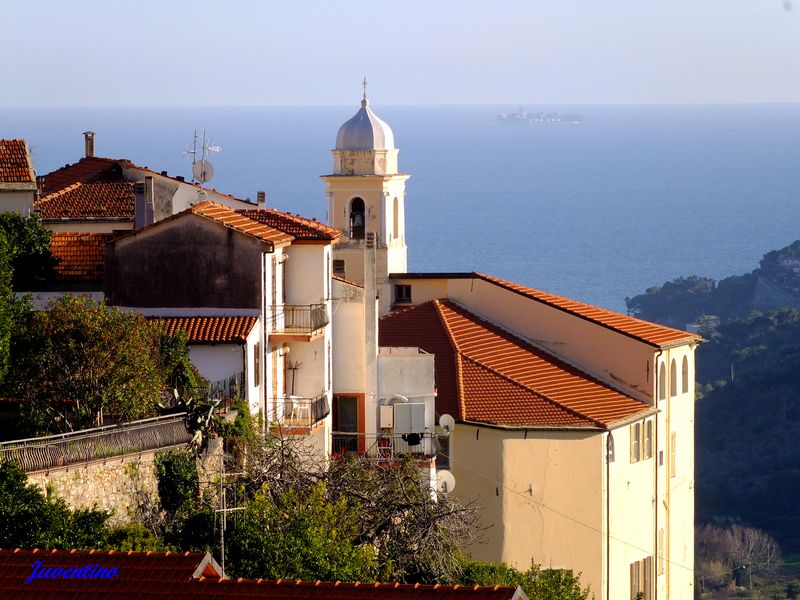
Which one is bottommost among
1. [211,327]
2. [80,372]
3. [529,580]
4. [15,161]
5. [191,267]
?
[529,580]

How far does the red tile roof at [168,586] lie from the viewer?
18.5 metres

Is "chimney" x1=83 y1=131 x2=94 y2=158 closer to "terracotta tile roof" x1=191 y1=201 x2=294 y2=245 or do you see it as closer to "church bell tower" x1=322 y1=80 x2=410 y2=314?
"church bell tower" x1=322 y1=80 x2=410 y2=314

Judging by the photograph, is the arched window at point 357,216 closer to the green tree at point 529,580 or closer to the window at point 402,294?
the window at point 402,294

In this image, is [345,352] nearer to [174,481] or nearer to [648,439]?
[648,439]

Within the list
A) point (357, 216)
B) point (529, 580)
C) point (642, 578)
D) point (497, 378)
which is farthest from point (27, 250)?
point (357, 216)

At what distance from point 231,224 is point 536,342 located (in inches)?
463

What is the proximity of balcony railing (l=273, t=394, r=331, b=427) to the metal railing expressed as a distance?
217 inches

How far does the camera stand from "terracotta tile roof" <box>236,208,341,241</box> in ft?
115

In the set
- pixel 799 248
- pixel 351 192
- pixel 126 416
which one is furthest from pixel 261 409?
pixel 799 248

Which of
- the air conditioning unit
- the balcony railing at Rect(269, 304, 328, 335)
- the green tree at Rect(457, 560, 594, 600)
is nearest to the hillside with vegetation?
the air conditioning unit

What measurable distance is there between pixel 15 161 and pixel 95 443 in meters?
11.1

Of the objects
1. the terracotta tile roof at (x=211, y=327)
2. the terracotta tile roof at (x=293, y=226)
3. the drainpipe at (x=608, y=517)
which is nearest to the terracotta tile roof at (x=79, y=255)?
the terracotta tile roof at (x=211, y=327)

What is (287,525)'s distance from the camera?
26.8 m

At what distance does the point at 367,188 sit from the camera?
5200 cm
